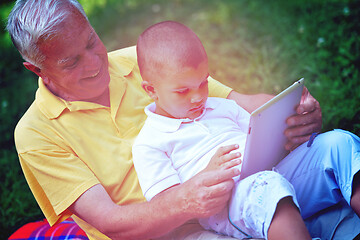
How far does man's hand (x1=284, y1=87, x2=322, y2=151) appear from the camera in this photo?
1.82 meters

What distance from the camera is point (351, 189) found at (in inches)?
64.3

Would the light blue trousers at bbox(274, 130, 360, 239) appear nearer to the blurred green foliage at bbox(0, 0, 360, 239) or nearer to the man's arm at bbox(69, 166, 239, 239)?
the man's arm at bbox(69, 166, 239, 239)

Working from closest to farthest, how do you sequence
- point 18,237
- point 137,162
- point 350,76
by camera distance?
point 137,162 < point 18,237 < point 350,76

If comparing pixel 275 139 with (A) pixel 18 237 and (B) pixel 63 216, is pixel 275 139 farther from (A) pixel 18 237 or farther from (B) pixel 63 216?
(A) pixel 18 237

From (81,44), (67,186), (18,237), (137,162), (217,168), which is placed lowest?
(18,237)

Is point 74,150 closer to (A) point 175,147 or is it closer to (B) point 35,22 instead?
(A) point 175,147

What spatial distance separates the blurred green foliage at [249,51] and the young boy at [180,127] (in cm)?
141

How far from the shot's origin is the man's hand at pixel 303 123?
182 cm

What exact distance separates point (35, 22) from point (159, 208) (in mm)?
945

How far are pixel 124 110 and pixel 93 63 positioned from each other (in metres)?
0.29

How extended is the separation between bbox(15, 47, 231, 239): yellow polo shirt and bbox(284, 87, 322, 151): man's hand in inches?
28.9

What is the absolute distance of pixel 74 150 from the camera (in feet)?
6.07

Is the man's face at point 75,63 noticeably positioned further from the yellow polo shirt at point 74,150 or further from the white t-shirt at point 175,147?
the white t-shirt at point 175,147

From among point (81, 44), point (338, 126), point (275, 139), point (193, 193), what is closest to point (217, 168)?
point (193, 193)
